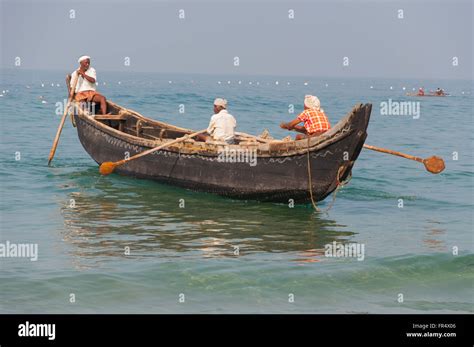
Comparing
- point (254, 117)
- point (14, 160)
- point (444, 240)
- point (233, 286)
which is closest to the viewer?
point (233, 286)

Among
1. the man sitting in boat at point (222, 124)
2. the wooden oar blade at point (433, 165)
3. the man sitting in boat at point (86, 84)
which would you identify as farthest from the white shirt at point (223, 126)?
the man sitting in boat at point (86, 84)

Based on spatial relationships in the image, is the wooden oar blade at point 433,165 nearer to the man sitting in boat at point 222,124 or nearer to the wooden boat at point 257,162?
the wooden boat at point 257,162

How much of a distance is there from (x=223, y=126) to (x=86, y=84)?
465 centimetres

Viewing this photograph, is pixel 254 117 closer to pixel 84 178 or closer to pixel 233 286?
pixel 84 178

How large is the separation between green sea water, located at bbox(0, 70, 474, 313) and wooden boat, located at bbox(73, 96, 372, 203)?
286 millimetres

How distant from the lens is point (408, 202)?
16.5 meters

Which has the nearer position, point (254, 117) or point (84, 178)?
point (84, 178)

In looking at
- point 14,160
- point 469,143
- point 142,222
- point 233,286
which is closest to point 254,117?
point 469,143

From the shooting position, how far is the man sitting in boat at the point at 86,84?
17.8 m

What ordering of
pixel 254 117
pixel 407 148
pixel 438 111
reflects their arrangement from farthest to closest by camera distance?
pixel 438 111 < pixel 254 117 < pixel 407 148

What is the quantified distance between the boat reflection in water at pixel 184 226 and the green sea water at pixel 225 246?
28mm

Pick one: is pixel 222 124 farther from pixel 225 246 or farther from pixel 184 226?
pixel 225 246

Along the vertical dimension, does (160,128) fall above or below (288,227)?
above

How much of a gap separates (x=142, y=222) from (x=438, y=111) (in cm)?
3723
